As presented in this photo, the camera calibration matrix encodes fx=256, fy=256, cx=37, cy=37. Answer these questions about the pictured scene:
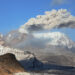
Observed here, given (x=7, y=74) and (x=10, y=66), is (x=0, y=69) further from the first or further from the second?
(x=10, y=66)

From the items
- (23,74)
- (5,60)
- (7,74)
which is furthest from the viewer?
(5,60)

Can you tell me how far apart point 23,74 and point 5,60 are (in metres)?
25.8

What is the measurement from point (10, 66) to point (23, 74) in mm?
14766

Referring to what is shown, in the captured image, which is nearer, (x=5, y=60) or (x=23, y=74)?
(x=23, y=74)

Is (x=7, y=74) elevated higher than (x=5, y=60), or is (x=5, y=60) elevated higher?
(x=5, y=60)

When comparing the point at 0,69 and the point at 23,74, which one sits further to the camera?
the point at 23,74

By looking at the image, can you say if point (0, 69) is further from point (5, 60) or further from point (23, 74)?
point (5, 60)

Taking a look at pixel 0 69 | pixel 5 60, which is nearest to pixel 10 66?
pixel 5 60

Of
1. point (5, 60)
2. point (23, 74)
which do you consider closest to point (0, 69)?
point (23, 74)

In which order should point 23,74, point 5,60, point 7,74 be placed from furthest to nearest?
1. point 5,60
2. point 23,74
3. point 7,74

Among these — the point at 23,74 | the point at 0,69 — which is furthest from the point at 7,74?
the point at 23,74

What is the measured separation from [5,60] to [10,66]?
37.2 feet

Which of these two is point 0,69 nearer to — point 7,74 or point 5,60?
point 7,74

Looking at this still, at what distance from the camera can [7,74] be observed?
156750 millimetres
